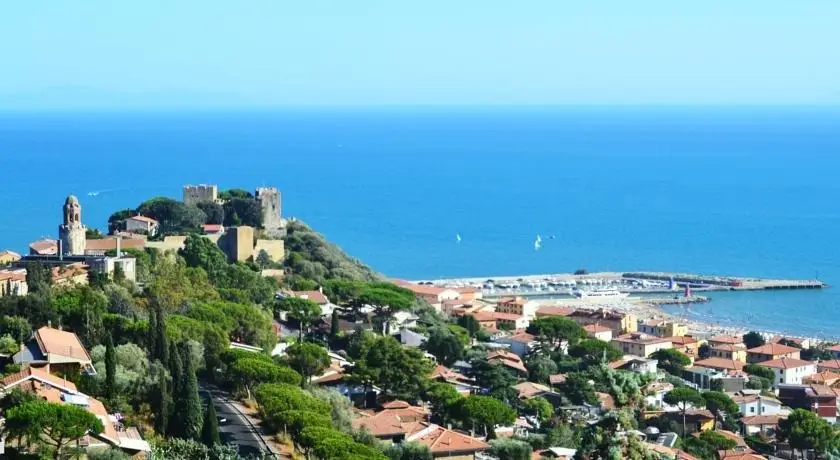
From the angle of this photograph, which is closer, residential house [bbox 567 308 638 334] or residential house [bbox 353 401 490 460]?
residential house [bbox 353 401 490 460]

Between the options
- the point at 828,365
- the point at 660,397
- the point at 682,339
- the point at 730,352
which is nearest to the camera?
the point at 660,397

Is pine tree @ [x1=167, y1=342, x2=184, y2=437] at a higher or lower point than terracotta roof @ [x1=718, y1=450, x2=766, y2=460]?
higher

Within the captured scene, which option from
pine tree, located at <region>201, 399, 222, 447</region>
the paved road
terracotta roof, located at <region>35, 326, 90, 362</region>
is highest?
terracotta roof, located at <region>35, 326, 90, 362</region>

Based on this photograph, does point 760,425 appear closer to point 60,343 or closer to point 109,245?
point 60,343

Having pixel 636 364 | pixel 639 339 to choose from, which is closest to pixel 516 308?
pixel 639 339

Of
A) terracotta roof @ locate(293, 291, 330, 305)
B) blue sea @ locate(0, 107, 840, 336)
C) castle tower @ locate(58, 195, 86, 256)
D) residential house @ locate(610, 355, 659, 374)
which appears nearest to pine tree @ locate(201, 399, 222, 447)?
castle tower @ locate(58, 195, 86, 256)

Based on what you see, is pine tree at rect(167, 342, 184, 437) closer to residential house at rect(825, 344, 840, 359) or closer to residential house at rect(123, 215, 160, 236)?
residential house at rect(123, 215, 160, 236)

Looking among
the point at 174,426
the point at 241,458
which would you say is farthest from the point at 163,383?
the point at 241,458
